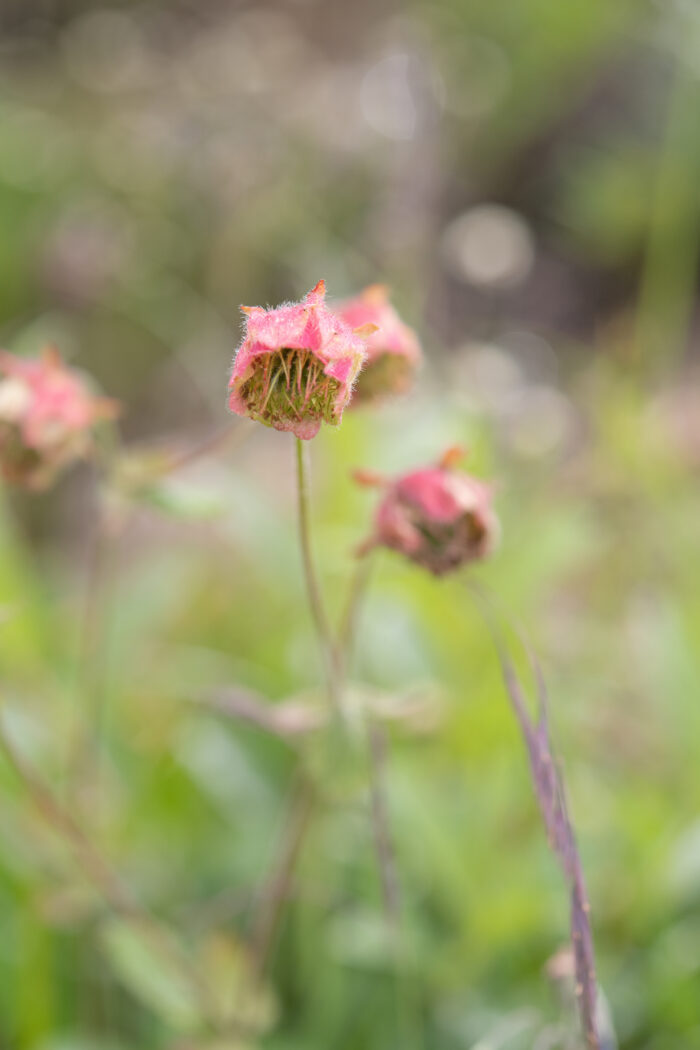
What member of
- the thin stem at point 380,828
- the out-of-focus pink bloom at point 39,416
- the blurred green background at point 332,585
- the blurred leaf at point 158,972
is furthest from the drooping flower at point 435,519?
the blurred leaf at point 158,972

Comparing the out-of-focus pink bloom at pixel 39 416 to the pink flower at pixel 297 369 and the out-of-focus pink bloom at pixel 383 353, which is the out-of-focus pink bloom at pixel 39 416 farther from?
the pink flower at pixel 297 369

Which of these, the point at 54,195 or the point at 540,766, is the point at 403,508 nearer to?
the point at 540,766

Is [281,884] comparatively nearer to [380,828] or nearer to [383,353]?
[380,828]

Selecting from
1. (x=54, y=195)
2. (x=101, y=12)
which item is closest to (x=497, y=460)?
(x=54, y=195)

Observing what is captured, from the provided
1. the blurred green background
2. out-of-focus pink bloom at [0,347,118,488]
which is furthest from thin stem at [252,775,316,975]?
out-of-focus pink bloom at [0,347,118,488]

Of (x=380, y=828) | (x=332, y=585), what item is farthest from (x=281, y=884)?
(x=332, y=585)

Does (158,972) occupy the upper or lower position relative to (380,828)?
lower
